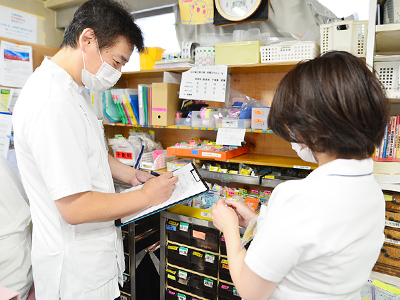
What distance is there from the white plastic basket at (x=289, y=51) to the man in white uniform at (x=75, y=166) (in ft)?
2.90

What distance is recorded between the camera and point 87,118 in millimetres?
1108

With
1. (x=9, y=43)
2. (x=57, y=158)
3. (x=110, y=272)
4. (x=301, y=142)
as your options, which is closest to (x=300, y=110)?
(x=301, y=142)

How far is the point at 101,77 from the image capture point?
3.95ft

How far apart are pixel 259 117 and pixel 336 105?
1234 millimetres

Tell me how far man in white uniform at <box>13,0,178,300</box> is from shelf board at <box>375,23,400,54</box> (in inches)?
44.1

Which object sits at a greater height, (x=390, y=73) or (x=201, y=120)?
(x=390, y=73)

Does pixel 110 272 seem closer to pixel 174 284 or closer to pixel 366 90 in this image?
pixel 174 284

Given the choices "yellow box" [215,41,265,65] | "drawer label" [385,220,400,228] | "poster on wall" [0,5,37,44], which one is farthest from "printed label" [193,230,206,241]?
"poster on wall" [0,5,37,44]

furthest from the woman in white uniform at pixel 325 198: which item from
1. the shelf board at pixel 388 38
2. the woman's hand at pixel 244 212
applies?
the shelf board at pixel 388 38

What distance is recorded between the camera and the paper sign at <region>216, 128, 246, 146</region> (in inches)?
73.0

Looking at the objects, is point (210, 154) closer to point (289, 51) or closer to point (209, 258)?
point (209, 258)

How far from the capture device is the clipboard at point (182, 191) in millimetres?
1270

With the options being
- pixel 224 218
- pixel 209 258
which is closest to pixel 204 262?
pixel 209 258

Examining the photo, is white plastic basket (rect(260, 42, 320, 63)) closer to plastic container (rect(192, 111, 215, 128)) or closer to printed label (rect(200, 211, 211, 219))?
plastic container (rect(192, 111, 215, 128))
